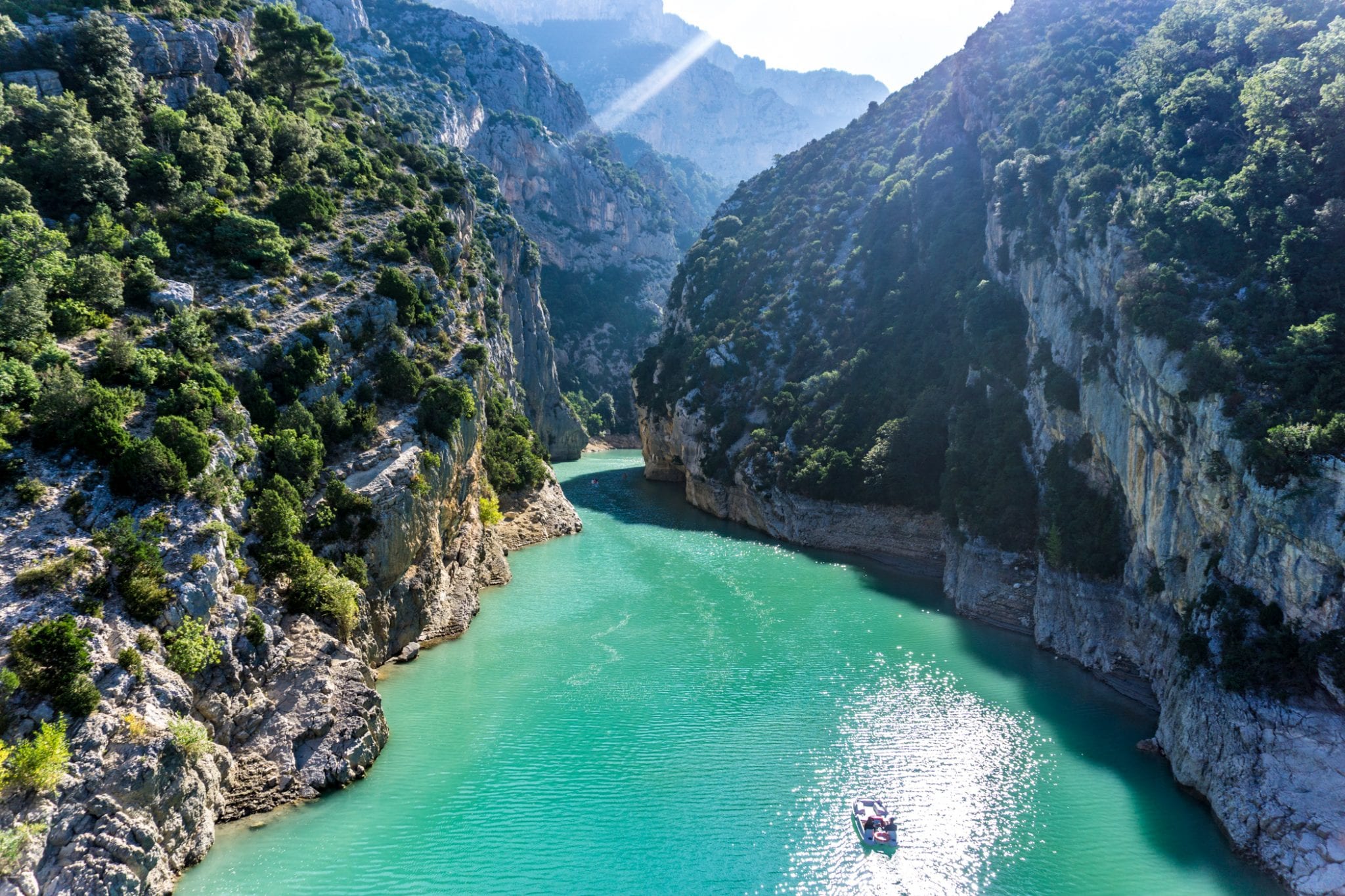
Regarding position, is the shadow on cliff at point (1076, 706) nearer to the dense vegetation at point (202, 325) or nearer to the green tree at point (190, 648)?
the dense vegetation at point (202, 325)

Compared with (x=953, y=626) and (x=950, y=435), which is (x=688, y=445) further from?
(x=953, y=626)

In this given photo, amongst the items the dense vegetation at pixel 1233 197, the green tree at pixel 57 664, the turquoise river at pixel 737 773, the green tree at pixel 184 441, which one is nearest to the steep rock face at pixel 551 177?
the dense vegetation at pixel 1233 197

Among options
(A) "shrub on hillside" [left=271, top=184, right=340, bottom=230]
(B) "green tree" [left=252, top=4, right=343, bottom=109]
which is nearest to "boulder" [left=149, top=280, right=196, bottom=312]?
(A) "shrub on hillside" [left=271, top=184, right=340, bottom=230]

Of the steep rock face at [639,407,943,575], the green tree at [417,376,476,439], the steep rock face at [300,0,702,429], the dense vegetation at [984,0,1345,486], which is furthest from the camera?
the steep rock face at [300,0,702,429]

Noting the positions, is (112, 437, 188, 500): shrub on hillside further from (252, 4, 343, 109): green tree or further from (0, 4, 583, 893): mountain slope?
(252, 4, 343, 109): green tree

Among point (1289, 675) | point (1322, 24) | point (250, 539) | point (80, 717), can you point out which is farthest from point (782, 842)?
point (1322, 24)
